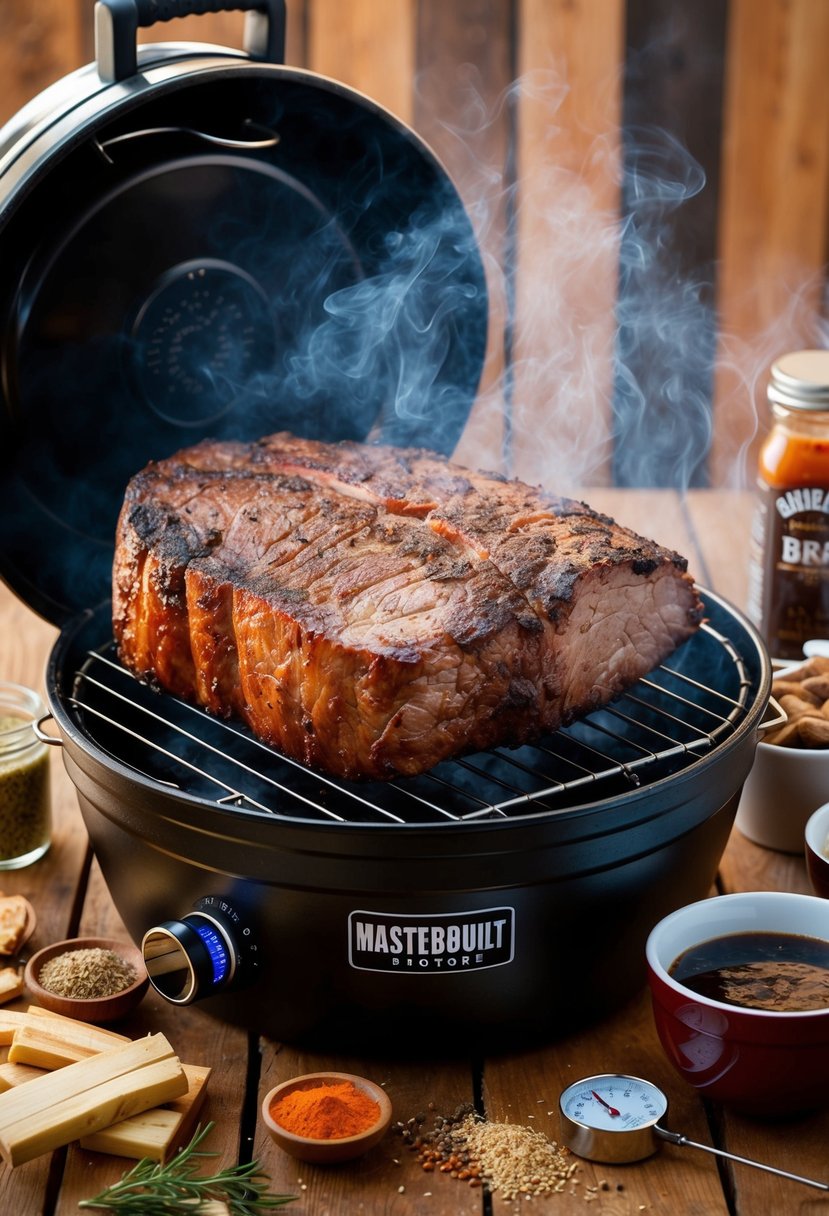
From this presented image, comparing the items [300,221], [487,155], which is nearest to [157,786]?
[300,221]

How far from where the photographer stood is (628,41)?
208 inches

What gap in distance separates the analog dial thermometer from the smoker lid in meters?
1.32

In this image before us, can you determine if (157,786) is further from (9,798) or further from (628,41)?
(628,41)

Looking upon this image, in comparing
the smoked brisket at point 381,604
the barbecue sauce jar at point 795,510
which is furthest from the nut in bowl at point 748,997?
the barbecue sauce jar at point 795,510

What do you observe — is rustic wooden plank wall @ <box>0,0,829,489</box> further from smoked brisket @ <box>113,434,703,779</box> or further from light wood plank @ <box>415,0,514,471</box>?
smoked brisket @ <box>113,434,703,779</box>

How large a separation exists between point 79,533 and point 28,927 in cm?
74

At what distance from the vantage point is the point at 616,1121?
192 cm

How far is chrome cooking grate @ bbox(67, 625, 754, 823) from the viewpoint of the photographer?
7.23 feet

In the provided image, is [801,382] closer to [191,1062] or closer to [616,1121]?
[616,1121]

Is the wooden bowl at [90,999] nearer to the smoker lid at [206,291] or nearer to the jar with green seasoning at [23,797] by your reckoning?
the jar with green seasoning at [23,797]

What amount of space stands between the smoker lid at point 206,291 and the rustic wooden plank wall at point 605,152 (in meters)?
1.96

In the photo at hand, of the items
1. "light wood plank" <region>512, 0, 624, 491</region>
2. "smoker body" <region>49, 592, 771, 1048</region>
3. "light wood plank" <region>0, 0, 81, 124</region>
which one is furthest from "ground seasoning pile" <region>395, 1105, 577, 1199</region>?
"light wood plank" <region>0, 0, 81, 124</region>

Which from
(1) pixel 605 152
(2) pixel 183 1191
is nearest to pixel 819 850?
(2) pixel 183 1191

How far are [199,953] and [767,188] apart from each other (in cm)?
440
